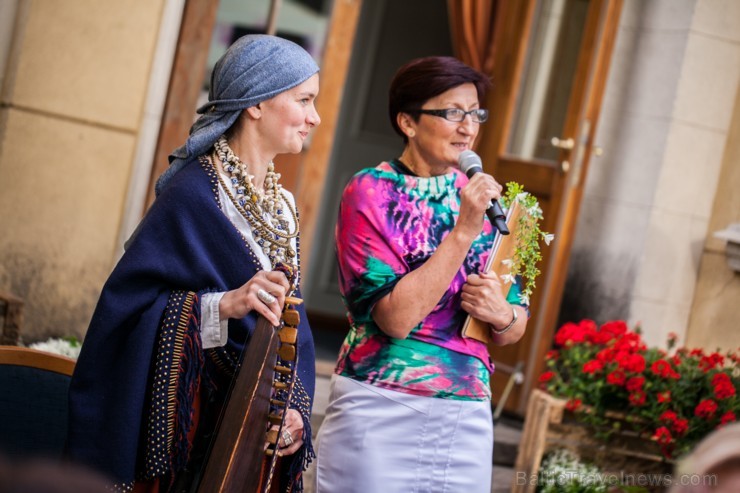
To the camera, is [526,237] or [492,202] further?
[526,237]

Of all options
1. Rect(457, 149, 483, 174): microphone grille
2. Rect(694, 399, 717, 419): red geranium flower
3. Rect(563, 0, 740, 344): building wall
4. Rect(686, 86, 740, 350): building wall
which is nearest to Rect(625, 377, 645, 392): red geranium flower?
Rect(694, 399, 717, 419): red geranium flower

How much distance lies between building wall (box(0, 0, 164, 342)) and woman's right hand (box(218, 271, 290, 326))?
104 inches

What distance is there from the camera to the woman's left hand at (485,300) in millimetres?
2295

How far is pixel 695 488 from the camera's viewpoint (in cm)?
77

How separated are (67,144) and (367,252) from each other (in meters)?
2.48

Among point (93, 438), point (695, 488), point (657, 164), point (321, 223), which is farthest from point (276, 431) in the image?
point (321, 223)

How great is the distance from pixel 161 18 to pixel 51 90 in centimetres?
59

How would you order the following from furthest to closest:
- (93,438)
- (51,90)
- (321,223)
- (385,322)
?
(321,223) → (51,90) → (385,322) → (93,438)

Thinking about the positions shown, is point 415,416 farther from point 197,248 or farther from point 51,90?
point 51,90

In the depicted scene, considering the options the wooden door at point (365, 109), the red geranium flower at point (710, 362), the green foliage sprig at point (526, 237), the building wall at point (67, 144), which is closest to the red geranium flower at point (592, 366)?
the red geranium flower at point (710, 362)

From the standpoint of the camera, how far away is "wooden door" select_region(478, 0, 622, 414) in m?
5.37

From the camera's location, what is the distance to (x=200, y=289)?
80.3 inches

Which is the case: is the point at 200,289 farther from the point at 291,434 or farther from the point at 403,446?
the point at 403,446

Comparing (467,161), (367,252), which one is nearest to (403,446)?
(367,252)
